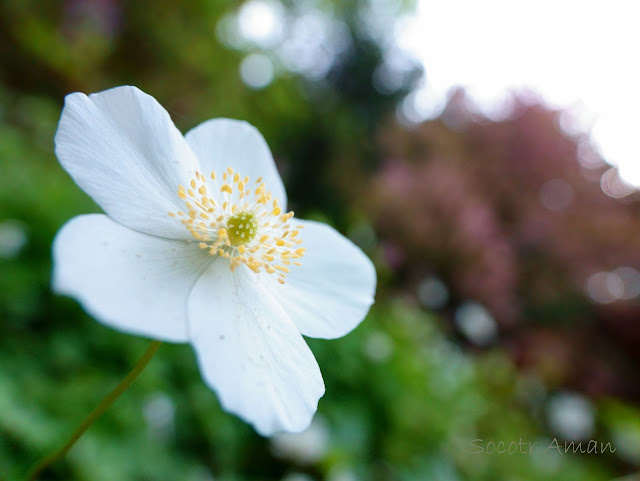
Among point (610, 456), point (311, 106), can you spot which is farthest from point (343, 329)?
point (311, 106)

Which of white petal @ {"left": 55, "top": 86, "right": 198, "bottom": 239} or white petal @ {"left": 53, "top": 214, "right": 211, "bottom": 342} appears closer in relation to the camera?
white petal @ {"left": 53, "top": 214, "right": 211, "bottom": 342}

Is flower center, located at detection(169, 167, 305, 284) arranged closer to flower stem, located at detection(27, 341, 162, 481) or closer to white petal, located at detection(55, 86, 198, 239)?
white petal, located at detection(55, 86, 198, 239)

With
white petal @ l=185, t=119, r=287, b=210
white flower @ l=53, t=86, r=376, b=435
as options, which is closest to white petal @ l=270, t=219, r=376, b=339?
white flower @ l=53, t=86, r=376, b=435

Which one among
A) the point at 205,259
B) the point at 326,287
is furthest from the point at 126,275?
the point at 326,287

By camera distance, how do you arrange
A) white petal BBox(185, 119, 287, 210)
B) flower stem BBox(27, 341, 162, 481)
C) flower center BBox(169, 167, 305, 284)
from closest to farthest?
flower stem BBox(27, 341, 162, 481) → flower center BBox(169, 167, 305, 284) → white petal BBox(185, 119, 287, 210)

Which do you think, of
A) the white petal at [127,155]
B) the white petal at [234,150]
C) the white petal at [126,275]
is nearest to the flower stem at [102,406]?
the white petal at [126,275]

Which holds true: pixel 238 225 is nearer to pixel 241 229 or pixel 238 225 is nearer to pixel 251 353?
pixel 241 229

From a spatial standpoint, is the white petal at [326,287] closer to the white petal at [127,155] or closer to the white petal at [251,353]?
the white petal at [251,353]

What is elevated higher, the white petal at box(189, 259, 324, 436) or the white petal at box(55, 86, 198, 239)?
the white petal at box(55, 86, 198, 239)
